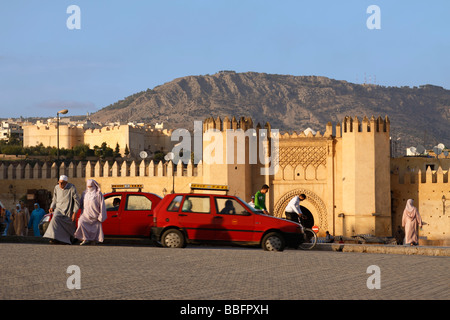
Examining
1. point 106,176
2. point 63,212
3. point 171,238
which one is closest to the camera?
point 63,212

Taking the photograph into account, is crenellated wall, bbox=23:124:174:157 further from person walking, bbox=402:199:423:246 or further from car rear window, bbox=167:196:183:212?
car rear window, bbox=167:196:183:212

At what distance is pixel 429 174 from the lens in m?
37.1

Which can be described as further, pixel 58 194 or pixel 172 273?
pixel 58 194

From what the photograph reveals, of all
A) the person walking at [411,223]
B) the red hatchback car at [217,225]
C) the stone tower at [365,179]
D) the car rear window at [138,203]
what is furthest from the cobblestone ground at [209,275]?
the stone tower at [365,179]

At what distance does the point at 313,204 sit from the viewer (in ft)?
121

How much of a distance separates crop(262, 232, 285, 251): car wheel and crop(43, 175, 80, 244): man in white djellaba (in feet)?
12.4

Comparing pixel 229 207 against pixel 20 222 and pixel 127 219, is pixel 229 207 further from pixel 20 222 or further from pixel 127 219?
pixel 20 222

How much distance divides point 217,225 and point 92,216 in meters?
2.48

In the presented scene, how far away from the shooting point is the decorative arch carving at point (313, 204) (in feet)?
120

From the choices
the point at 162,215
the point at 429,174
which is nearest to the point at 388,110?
the point at 429,174

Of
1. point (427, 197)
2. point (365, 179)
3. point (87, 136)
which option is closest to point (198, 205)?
point (365, 179)
